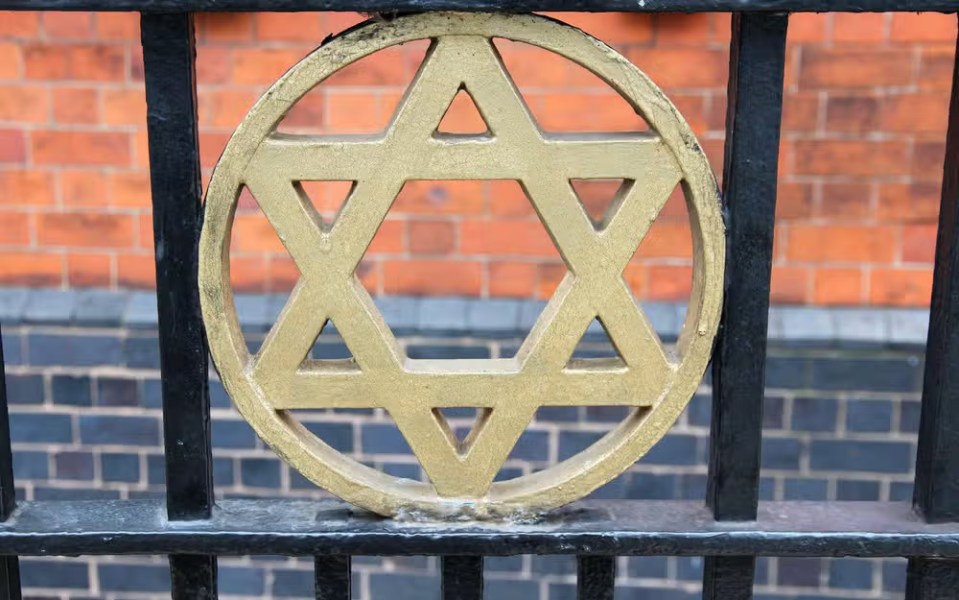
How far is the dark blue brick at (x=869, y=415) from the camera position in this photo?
7.34 ft

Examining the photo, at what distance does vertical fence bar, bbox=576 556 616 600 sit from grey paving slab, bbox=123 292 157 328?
1564mm

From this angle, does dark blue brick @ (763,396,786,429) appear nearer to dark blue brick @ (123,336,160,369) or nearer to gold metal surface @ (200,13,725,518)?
dark blue brick @ (123,336,160,369)

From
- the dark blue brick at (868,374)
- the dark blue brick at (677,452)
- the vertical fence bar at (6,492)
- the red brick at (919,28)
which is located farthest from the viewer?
the dark blue brick at (677,452)

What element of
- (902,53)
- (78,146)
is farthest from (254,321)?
(902,53)

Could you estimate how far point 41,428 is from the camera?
7.79 ft

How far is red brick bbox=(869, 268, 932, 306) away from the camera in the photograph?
86.0 inches

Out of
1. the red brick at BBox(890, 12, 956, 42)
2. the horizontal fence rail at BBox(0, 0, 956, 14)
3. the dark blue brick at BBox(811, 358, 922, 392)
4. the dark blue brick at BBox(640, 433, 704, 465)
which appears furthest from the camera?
the dark blue brick at BBox(640, 433, 704, 465)

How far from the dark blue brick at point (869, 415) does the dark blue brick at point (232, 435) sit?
51.6 inches

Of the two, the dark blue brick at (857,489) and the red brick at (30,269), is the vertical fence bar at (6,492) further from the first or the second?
the dark blue brick at (857,489)

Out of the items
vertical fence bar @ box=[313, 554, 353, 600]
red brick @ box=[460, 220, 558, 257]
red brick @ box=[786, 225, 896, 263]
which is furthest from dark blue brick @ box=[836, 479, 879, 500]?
vertical fence bar @ box=[313, 554, 353, 600]

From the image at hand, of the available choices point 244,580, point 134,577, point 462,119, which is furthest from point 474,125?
point 134,577

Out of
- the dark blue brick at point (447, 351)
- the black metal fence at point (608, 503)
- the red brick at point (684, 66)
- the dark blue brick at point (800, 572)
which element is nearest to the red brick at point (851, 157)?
the red brick at point (684, 66)

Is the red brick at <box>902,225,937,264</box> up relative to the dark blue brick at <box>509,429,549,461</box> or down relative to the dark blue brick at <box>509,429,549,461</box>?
up

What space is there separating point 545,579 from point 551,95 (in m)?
1.10
